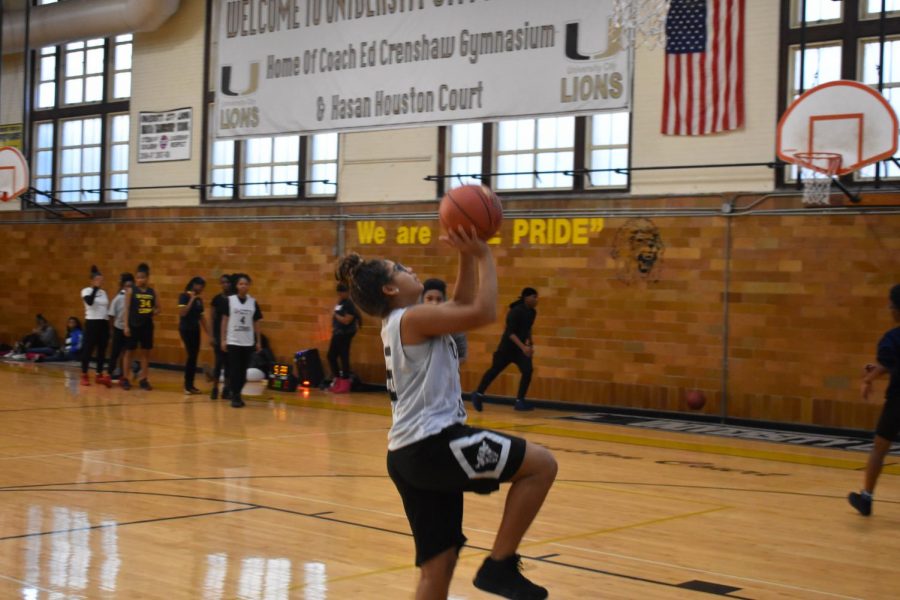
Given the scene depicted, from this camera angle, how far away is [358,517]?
7523 mm

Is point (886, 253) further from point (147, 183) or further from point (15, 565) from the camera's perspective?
point (147, 183)

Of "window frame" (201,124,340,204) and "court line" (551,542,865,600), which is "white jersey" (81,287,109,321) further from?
"court line" (551,542,865,600)

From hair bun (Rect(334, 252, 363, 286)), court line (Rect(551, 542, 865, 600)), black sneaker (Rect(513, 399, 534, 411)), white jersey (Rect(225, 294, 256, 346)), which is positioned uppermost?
hair bun (Rect(334, 252, 363, 286))

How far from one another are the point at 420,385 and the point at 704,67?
35.5ft

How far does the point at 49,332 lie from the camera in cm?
2180

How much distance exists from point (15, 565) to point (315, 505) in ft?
7.99

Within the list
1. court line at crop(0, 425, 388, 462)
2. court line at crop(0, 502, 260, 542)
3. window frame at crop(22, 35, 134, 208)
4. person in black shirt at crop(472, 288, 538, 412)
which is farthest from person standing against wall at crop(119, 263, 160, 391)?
court line at crop(0, 502, 260, 542)

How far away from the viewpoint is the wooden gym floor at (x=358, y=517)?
5.83 metres

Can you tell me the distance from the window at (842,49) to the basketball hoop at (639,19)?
65.6 inches

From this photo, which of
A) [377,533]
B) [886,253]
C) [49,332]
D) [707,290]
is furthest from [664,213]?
[49,332]

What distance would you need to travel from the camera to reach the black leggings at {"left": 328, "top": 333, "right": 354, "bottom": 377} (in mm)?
17188

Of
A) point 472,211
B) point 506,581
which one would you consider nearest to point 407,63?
point 472,211

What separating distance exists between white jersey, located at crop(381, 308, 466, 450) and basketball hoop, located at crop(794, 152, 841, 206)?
8.84m

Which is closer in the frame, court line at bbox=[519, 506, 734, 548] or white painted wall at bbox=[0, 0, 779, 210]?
court line at bbox=[519, 506, 734, 548]
